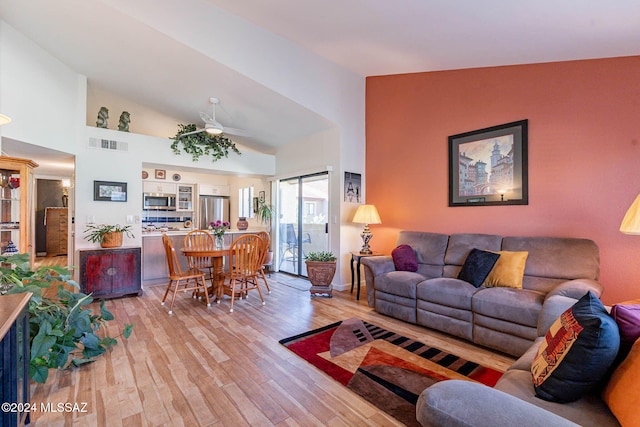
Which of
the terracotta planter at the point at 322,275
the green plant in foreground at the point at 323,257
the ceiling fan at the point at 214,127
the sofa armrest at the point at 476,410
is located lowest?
the terracotta planter at the point at 322,275

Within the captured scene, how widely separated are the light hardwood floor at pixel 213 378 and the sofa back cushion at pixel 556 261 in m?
0.91

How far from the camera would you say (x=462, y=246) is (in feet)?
11.2

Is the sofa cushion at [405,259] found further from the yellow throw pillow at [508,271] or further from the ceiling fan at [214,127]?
the ceiling fan at [214,127]

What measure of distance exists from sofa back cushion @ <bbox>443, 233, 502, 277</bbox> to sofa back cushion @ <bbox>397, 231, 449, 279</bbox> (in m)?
0.08

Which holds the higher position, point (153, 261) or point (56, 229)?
point (56, 229)

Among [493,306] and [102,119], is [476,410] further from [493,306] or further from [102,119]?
[102,119]

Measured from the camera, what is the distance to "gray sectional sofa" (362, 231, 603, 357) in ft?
7.91

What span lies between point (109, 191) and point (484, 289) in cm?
547

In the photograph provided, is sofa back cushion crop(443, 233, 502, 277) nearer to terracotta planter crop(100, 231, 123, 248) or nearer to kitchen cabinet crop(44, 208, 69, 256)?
terracotta planter crop(100, 231, 123, 248)

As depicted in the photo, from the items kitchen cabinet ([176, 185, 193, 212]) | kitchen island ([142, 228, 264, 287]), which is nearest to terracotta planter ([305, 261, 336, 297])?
kitchen island ([142, 228, 264, 287])

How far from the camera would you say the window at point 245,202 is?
7594 mm

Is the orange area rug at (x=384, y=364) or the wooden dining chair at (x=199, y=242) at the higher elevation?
the wooden dining chair at (x=199, y=242)

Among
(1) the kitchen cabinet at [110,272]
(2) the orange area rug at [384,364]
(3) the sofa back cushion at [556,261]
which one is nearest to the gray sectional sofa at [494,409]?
(2) the orange area rug at [384,364]

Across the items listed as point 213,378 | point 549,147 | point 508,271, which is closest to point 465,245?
point 508,271
